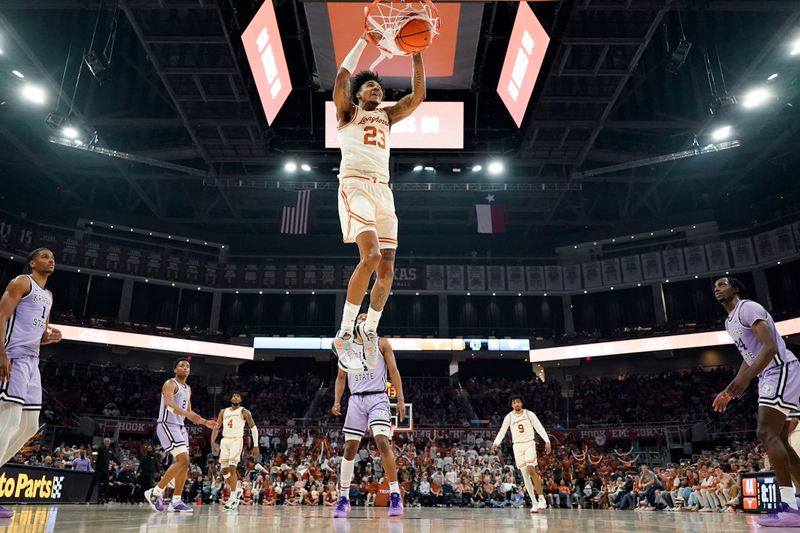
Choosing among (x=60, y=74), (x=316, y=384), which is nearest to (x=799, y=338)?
(x=316, y=384)

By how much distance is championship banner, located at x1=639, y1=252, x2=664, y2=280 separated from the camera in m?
30.9

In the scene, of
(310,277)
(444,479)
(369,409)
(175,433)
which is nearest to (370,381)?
(369,409)

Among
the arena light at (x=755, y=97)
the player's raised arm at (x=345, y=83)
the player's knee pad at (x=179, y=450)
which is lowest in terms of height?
the player's knee pad at (x=179, y=450)

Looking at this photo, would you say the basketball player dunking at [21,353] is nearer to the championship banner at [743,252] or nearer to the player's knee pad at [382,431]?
the player's knee pad at [382,431]

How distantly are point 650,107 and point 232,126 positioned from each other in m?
16.6

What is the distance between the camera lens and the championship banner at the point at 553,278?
108 feet

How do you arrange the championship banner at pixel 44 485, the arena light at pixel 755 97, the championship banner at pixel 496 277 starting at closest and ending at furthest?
the championship banner at pixel 44 485 → the arena light at pixel 755 97 → the championship banner at pixel 496 277

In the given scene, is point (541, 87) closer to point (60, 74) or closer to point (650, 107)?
point (650, 107)

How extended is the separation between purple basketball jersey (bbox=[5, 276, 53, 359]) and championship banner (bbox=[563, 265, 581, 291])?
3059 cm

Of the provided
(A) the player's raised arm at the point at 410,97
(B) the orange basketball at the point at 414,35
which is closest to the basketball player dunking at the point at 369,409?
(A) the player's raised arm at the point at 410,97

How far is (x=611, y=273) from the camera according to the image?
32.0 m

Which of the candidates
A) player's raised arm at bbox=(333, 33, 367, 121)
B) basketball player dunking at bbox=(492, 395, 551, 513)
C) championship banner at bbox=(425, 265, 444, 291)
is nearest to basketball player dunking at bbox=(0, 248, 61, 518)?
player's raised arm at bbox=(333, 33, 367, 121)

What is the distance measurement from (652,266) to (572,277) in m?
4.27

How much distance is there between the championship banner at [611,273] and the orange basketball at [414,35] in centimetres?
2917
